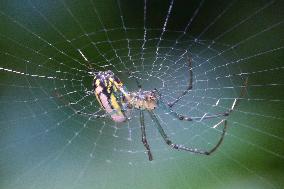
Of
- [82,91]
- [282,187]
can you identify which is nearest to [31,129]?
[82,91]

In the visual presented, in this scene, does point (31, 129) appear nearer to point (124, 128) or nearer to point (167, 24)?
point (124, 128)

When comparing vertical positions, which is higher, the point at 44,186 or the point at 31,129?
the point at 31,129

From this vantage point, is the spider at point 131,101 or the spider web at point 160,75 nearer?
the spider at point 131,101

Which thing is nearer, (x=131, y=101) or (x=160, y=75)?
(x=131, y=101)

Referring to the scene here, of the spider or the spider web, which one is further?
the spider web
